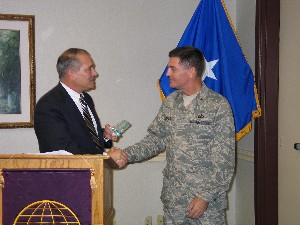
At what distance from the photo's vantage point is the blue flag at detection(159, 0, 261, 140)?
9.36 feet

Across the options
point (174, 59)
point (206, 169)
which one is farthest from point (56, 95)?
point (206, 169)

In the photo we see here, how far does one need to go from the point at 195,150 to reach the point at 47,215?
3.42 feet

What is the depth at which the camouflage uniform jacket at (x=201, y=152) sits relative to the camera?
6.86 ft

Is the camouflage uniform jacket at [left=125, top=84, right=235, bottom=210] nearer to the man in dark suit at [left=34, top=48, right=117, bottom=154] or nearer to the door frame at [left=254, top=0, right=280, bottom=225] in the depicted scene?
the man in dark suit at [left=34, top=48, right=117, bottom=154]

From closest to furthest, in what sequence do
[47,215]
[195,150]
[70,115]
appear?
1. [47,215]
2. [70,115]
3. [195,150]

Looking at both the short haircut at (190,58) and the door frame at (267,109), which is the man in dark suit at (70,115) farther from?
the door frame at (267,109)

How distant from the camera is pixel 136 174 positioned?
3.26 meters

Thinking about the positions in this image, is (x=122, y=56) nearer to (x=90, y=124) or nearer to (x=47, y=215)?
(x=90, y=124)

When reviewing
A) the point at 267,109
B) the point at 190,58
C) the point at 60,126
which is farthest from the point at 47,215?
the point at 267,109

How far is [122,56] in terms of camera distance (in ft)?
10.5

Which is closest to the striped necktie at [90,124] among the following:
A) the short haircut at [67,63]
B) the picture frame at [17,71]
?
the short haircut at [67,63]

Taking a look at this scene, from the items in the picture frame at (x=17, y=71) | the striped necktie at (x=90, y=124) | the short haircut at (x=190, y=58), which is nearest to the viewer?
the striped necktie at (x=90, y=124)

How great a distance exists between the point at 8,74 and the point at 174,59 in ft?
4.91

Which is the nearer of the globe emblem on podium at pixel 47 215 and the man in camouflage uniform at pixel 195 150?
the globe emblem on podium at pixel 47 215
